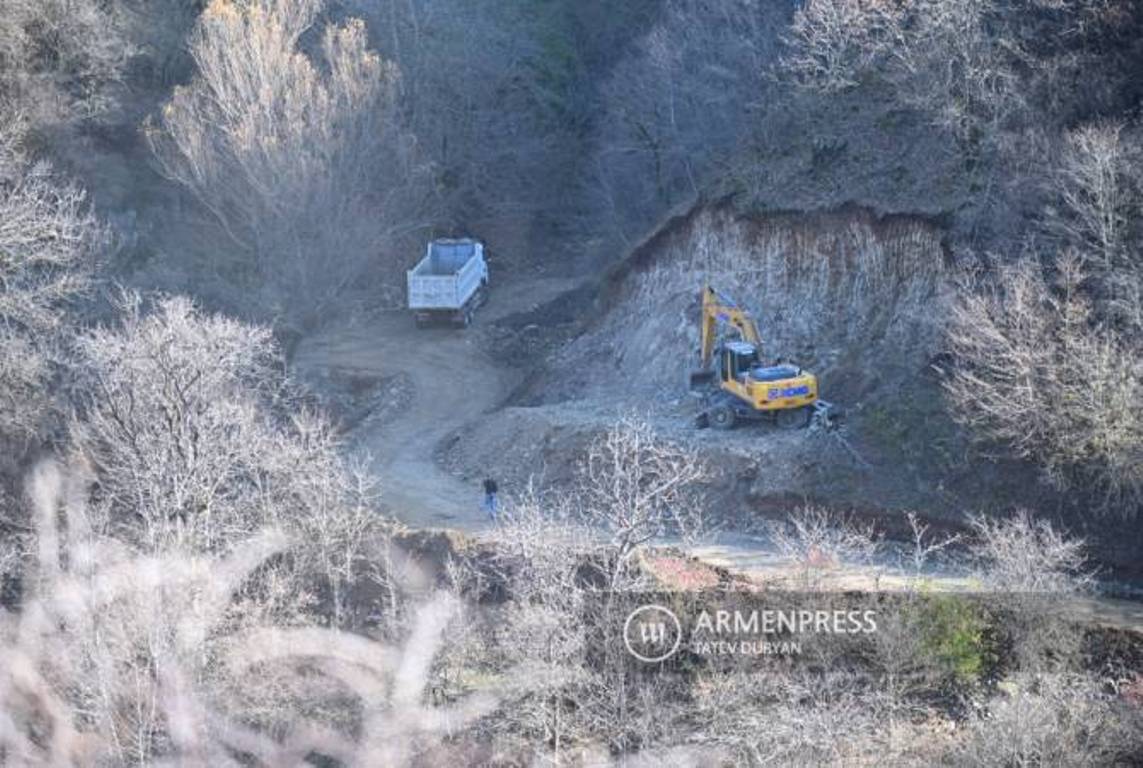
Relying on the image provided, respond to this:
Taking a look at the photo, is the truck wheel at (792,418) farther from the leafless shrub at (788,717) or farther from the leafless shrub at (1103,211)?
the leafless shrub at (788,717)

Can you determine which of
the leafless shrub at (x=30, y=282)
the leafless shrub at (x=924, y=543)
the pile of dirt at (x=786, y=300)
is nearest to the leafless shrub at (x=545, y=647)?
the leafless shrub at (x=924, y=543)

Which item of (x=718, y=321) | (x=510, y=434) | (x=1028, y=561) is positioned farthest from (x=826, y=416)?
(x=1028, y=561)

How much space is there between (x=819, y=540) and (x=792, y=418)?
5.53m

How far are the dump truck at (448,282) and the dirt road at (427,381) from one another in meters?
0.41

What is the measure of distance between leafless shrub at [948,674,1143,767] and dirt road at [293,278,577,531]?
1198cm

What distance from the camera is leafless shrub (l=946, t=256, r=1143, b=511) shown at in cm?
2580

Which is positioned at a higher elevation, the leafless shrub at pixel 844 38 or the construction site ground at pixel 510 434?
the leafless shrub at pixel 844 38

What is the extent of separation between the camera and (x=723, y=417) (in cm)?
3094

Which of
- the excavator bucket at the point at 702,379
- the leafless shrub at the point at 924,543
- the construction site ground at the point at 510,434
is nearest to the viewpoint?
the leafless shrub at the point at 924,543

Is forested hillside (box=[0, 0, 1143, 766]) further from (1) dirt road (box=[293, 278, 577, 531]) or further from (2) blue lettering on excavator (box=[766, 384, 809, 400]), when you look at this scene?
(2) blue lettering on excavator (box=[766, 384, 809, 400])

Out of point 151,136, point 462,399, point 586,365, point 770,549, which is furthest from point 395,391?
point 770,549

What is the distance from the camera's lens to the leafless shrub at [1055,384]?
25.8 metres

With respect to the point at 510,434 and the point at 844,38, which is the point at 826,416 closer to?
the point at 510,434

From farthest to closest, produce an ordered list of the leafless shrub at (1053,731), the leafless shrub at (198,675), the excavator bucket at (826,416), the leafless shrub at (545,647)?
the excavator bucket at (826,416), the leafless shrub at (198,675), the leafless shrub at (545,647), the leafless shrub at (1053,731)
